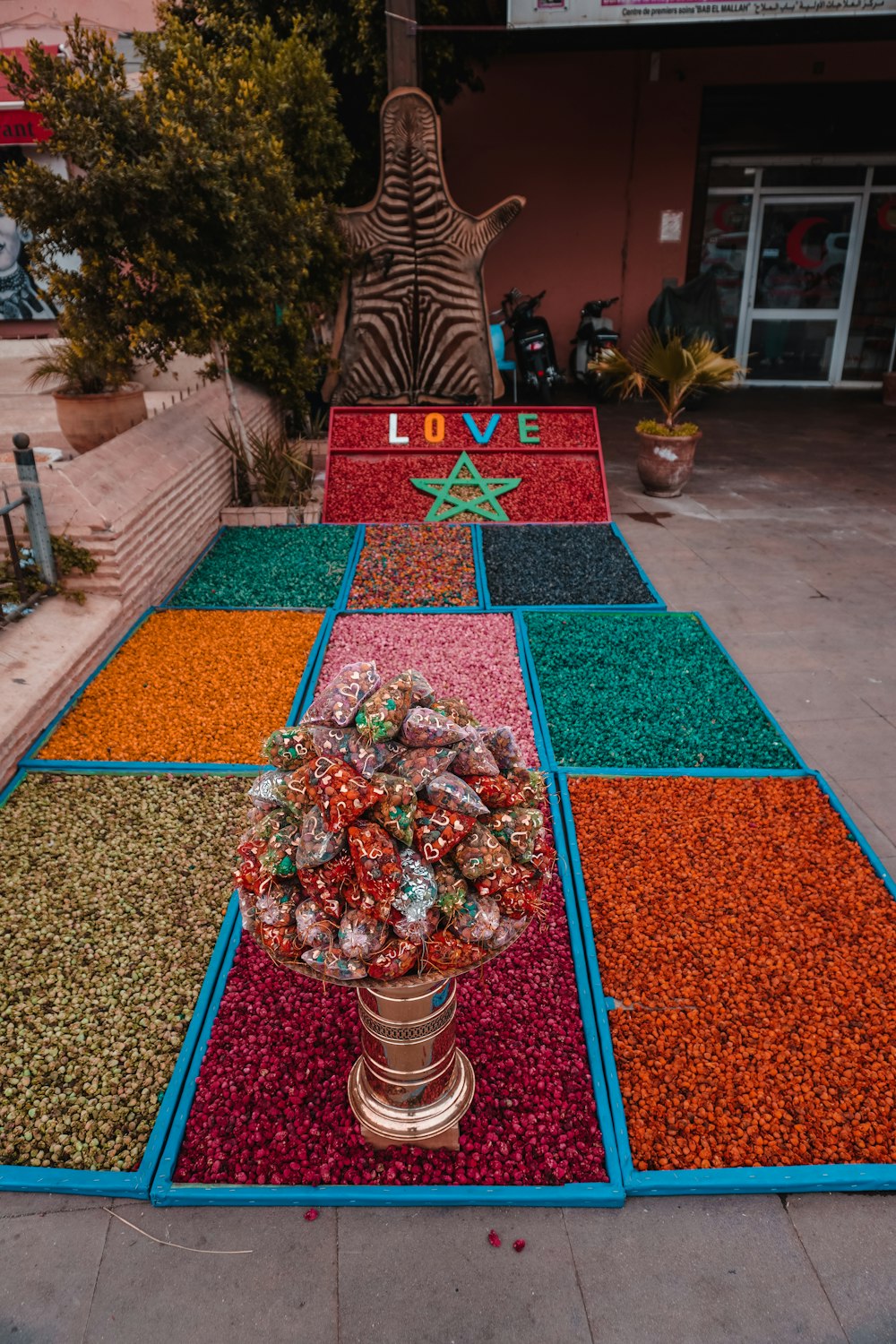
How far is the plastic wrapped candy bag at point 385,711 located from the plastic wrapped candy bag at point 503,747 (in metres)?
0.25

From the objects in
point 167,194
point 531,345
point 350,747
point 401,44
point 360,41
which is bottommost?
point 350,747

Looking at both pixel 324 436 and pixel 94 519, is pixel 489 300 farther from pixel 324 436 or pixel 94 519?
pixel 94 519

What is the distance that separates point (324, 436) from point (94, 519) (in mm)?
4683

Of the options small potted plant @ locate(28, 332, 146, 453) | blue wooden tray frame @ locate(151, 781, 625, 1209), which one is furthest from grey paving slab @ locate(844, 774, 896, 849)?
small potted plant @ locate(28, 332, 146, 453)

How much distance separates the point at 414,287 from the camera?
8891mm

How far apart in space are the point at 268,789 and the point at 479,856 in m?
0.52

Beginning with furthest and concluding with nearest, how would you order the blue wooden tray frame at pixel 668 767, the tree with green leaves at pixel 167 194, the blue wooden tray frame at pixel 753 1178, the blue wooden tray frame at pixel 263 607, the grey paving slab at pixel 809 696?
1. the blue wooden tray frame at pixel 263 607
2. the tree with green leaves at pixel 167 194
3. the grey paving slab at pixel 809 696
4. the blue wooden tray frame at pixel 668 767
5. the blue wooden tray frame at pixel 753 1178

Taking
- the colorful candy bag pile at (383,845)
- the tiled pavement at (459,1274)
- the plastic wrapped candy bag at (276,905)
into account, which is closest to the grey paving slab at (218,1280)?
the tiled pavement at (459,1274)

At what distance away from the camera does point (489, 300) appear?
12.9 m

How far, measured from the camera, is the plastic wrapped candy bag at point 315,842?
72.6 inches

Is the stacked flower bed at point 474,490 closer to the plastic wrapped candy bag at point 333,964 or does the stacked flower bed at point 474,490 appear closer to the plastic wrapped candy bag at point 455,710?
the plastic wrapped candy bag at point 455,710

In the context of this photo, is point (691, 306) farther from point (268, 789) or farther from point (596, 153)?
point (268, 789)

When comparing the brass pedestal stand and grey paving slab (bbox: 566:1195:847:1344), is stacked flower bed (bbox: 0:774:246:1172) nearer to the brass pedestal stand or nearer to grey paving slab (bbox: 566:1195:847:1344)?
the brass pedestal stand

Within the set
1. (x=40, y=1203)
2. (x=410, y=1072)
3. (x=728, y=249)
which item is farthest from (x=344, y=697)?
(x=728, y=249)
